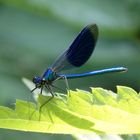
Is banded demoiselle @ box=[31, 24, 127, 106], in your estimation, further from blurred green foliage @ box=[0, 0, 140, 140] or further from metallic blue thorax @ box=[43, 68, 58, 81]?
blurred green foliage @ box=[0, 0, 140, 140]

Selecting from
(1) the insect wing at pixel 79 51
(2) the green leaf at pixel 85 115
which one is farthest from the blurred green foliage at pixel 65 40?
(2) the green leaf at pixel 85 115

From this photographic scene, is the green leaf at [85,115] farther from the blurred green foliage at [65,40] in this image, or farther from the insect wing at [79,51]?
the blurred green foliage at [65,40]

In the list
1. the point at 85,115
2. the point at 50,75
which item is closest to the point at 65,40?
the point at 50,75

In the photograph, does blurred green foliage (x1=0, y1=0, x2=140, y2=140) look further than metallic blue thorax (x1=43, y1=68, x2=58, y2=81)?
Yes

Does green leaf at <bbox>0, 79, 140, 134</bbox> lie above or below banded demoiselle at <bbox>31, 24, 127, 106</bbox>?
above

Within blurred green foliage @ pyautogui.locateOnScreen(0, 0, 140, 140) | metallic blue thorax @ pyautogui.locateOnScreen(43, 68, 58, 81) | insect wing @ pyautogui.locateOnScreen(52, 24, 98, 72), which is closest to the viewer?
insect wing @ pyautogui.locateOnScreen(52, 24, 98, 72)

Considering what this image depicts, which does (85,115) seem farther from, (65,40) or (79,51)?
(65,40)

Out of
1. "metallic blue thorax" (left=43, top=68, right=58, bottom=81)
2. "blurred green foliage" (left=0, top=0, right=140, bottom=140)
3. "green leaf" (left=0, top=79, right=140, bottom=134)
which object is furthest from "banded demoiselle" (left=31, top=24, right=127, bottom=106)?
"blurred green foliage" (left=0, top=0, right=140, bottom=140)

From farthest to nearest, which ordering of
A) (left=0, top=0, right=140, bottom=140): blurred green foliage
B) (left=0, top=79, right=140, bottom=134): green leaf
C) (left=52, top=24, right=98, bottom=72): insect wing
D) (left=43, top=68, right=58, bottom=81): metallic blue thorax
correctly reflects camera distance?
(left=0, top=0, right=140, bottom=140): blurred green foliage, (left=43, top=68, right=58, bottom=81): metallic blue thorax, (left=52, top=24, right=98, bottom=72): insect wing, (left=0, top=79, right=140, bottom=134): green leaf
